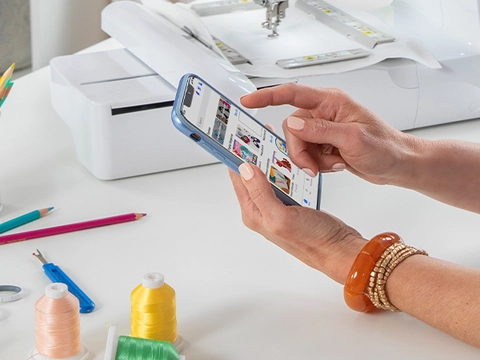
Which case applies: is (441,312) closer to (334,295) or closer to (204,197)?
(334,295)

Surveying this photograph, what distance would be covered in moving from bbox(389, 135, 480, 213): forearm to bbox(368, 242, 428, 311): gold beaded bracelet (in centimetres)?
17

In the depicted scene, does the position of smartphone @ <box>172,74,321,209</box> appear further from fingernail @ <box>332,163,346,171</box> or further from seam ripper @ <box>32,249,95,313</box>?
seam ripper @ <box>32,249,95,313</box>

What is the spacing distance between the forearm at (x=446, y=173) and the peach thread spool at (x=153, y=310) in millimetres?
372

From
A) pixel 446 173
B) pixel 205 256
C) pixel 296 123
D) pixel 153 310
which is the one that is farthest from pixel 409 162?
pixel 153 310

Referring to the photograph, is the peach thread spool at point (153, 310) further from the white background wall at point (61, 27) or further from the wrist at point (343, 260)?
the white background wall at point (61, 27)

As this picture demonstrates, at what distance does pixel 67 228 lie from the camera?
981 millimetres

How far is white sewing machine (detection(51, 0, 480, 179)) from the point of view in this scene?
112 centimetres

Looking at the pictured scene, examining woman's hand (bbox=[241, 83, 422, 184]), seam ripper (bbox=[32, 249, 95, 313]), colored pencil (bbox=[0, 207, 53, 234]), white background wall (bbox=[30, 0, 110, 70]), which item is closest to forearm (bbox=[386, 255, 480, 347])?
woman's hand (bbox=[241, 83, 422, 184])

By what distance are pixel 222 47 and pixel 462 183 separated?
0.47 meters

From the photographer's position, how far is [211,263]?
0.92m

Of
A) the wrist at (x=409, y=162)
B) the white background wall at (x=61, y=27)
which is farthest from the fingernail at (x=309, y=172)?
the white background wall at (x=61, y=27)

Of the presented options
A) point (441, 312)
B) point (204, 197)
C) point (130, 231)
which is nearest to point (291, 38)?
point (204, 197)

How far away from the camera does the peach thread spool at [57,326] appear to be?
2.32 ft

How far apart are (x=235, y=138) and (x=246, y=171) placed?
7cm
